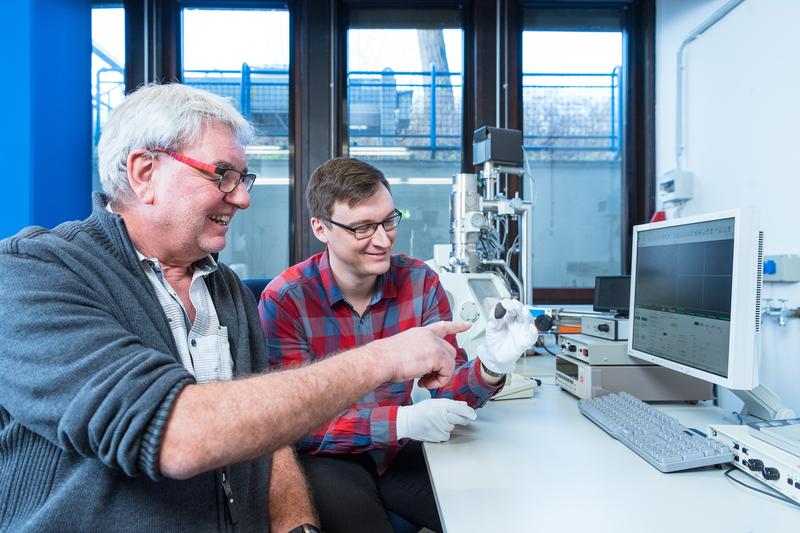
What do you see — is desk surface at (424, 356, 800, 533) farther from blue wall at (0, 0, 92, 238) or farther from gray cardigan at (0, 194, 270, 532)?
blue wall at (0, 0, 92, 238)

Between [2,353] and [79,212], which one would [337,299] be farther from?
[79,212]

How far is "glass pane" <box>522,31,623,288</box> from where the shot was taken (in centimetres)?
318

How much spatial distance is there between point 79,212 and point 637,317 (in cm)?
202

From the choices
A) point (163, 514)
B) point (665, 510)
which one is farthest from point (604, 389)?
point (163, 514)

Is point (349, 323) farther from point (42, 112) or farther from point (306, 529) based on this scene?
point (42, 112)

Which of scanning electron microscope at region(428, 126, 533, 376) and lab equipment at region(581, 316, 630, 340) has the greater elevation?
scanning electron microscope at region(428, 126, 533, 376)

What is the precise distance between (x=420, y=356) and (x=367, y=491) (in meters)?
0.53

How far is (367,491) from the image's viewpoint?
1.19m

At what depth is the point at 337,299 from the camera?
56.7 inches

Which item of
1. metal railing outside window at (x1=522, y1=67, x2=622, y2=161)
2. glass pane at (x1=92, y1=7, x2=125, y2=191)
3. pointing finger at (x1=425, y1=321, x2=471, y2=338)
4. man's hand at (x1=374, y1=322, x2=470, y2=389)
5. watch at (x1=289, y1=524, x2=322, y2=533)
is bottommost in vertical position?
watch at (x1=289, y1=524, x2=322, y2=533)

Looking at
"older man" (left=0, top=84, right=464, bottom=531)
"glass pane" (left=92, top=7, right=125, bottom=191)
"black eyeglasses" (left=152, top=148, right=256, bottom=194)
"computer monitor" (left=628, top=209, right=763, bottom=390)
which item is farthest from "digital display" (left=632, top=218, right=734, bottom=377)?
"glass pane" (left=92, top=7, right=125, bottom=191)

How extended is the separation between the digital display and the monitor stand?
0.16 m

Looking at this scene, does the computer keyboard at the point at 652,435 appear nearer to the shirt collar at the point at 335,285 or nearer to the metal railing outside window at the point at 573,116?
the shirt collar at the point at 335,285

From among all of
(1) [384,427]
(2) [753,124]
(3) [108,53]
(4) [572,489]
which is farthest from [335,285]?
(3) [108,53]
